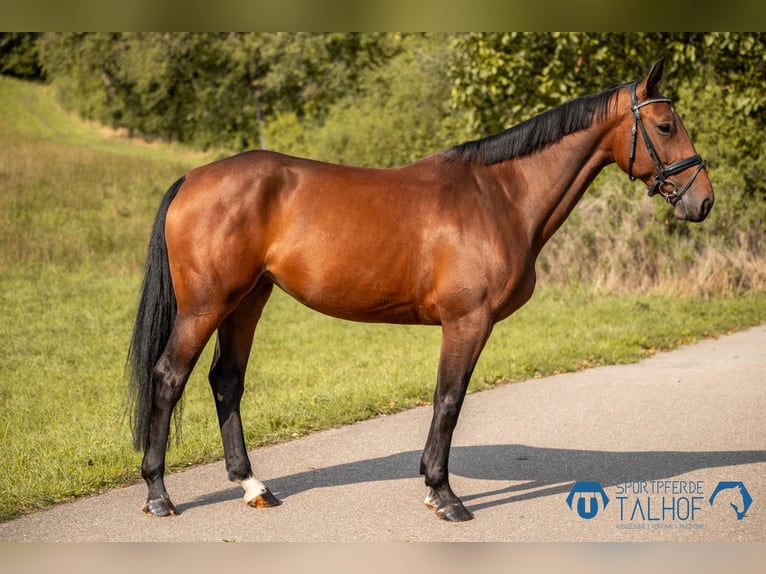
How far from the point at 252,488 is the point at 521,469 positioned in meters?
1.92

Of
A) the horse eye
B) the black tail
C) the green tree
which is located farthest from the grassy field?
the green tree

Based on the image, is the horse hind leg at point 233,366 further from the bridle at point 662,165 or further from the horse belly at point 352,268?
the bridle at point 662,165

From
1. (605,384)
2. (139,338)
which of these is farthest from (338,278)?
(605,384)

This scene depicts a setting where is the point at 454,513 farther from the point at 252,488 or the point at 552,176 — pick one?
the point at 552,176

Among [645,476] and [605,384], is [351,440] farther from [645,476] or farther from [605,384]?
[605,384]

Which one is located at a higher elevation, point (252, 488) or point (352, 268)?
point (352, 268)

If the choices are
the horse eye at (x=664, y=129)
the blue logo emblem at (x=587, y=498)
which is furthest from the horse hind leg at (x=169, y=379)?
the horse eye at (x=664, y=129)

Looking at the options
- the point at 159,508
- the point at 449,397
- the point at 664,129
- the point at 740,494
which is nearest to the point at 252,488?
the point at 159,508

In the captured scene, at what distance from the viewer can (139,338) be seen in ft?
17.1

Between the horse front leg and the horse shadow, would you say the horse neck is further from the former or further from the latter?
the horse shadow

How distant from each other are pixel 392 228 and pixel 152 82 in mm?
34806

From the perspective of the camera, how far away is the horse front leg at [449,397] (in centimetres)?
495

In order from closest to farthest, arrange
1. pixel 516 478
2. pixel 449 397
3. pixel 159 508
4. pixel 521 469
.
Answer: pixel 159 508 < pixel 449 397 < pixel 516 478 < pixel 521 469

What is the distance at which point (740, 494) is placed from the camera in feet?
17.5
